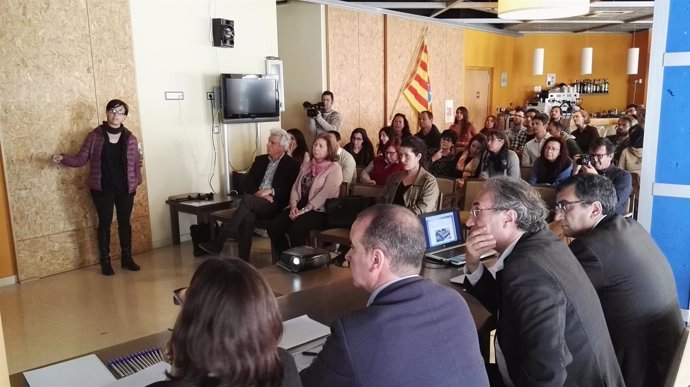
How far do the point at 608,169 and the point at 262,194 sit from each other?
2.90 m

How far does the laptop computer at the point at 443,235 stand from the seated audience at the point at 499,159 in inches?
102

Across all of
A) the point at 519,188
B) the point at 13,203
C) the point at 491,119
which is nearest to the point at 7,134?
the point at 13,203

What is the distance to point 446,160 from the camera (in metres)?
6.37

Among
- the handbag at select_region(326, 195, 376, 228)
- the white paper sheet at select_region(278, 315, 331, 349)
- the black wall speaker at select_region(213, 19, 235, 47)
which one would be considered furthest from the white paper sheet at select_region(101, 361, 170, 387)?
the black wall speaker at select_region(213, 19, 235, 47)

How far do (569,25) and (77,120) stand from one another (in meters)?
10.0

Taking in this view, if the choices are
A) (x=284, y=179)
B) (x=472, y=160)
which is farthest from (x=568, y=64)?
(x=284, y=179)

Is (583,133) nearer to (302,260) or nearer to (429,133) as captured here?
(429,133)

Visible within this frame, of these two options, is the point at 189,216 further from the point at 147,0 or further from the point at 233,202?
the point at 147,0

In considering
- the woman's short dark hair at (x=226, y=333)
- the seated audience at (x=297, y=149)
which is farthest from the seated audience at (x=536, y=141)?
the woman's short dark hair at (x=226, y=333)

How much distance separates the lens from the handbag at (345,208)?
4.73 metres

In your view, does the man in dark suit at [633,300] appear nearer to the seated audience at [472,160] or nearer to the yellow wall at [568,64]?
the seated audience at [472,160]

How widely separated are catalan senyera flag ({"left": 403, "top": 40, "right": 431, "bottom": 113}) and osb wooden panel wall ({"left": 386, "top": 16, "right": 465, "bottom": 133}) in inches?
4.2

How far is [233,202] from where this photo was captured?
231 inches

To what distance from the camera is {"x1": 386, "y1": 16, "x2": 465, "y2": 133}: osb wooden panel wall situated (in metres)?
9.25
